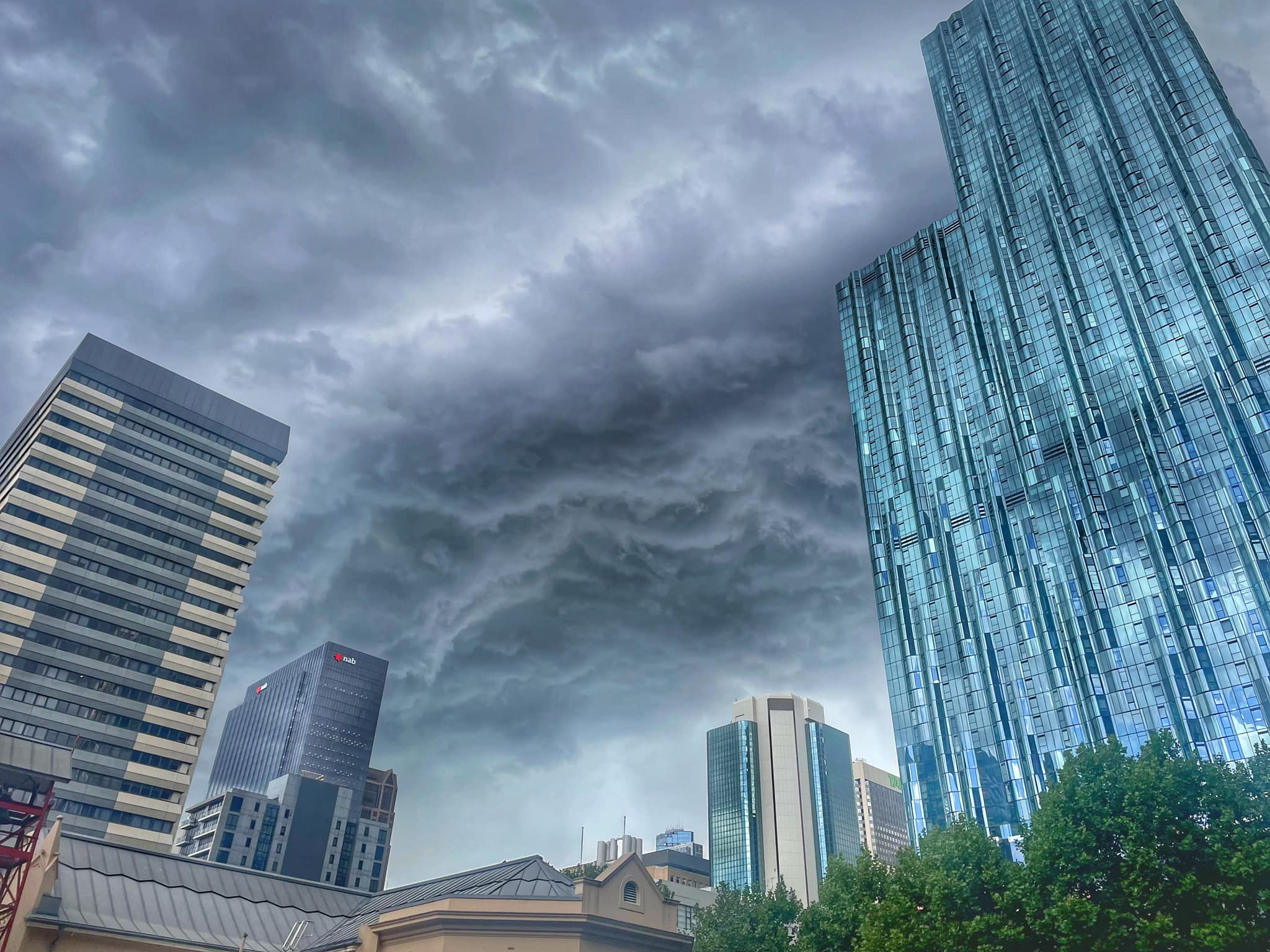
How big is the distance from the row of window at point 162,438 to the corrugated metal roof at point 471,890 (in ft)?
271

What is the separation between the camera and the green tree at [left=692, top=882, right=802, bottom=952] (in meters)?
51.9

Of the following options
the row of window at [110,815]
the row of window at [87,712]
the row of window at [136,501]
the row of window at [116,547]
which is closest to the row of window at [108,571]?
the row of window at [116,547]

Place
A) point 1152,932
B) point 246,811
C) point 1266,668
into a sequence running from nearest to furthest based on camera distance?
1. point 1152,932
2. point 1266,668
3. point 246,811

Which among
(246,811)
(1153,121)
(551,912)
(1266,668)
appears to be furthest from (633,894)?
(246,811)

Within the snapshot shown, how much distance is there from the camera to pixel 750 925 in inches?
2082

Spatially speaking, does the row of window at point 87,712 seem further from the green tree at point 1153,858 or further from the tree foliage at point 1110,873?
the green tree at point 1153,858

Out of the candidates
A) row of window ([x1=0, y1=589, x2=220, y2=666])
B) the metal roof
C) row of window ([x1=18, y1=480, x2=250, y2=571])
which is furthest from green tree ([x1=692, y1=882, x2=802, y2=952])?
row of window ([x1=18, y1=480, x2=250, y2=571])

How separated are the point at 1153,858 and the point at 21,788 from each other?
5596cm

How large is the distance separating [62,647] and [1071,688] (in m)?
121

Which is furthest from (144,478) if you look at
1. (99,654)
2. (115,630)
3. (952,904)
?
(952,904)

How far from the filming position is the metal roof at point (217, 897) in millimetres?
44812

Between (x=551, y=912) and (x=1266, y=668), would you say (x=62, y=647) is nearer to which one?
(x=551, y=912)

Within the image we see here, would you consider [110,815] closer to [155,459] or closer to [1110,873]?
[155,459]

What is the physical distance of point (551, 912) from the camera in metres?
40.6
